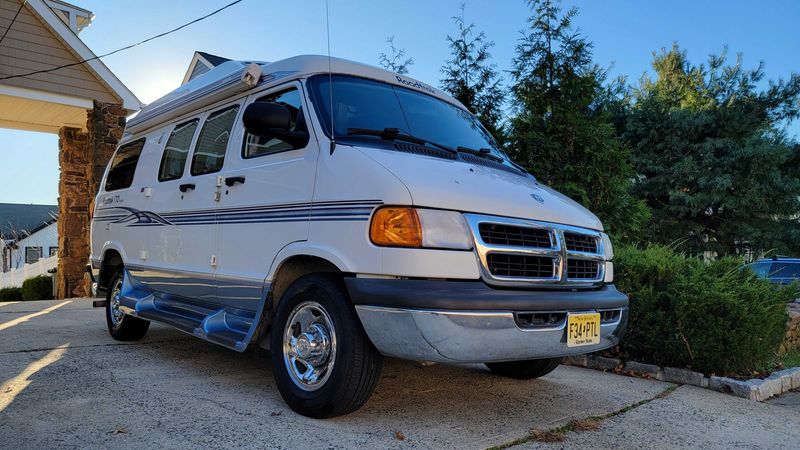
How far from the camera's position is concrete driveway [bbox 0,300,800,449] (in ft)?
10.1

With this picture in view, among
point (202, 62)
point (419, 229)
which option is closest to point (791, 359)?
point (419, 229)

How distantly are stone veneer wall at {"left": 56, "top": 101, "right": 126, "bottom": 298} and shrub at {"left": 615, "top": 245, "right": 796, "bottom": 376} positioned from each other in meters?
10.00

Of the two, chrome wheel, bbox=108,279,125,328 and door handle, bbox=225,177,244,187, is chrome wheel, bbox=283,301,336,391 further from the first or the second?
chrome wheel, bbox=108,279,125,328

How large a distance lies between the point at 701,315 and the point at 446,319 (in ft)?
10.1

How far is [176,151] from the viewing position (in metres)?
5.09

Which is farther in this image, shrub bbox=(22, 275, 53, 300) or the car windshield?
shrub bbox=(22, 275, 53, 300)

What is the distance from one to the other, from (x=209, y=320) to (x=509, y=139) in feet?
17.6

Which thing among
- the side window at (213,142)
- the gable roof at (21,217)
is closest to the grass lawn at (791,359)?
the side window at (213,142)

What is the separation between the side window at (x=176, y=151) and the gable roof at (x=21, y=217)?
4276cm

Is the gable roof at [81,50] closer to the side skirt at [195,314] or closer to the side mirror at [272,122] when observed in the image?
the side skirt at [195,314]

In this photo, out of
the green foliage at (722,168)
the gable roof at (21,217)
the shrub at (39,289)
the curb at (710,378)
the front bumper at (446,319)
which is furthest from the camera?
the gable roof at (21,217)

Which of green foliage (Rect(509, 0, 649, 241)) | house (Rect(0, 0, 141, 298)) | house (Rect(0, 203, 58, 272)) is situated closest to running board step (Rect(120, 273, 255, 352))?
green foliage (Rect(509, 0, 649, 241))

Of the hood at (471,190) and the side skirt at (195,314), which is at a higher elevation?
the hood at (471,190)

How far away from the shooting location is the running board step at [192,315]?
12.6ft
